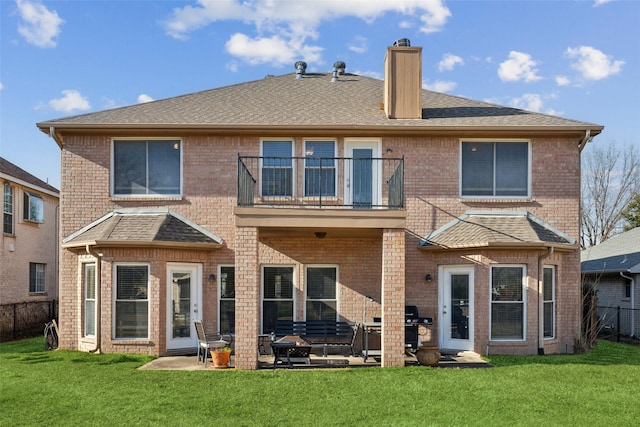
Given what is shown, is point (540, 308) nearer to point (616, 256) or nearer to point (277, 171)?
point (277, 171)

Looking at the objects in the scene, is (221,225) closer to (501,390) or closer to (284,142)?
(284,142)

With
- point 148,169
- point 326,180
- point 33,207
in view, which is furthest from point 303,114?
point 33,207

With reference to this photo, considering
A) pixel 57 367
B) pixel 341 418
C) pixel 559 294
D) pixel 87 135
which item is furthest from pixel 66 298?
pixel 559 294

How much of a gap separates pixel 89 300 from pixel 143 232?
2.44 metres

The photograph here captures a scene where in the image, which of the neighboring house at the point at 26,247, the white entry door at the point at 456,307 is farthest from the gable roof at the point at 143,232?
the neighboring house at the point at 26,247

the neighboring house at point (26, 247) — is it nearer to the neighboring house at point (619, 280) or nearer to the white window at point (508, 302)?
the white window at point (508, 302)

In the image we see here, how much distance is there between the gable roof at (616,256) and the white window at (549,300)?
6.47 metres

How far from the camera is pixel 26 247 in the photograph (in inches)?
817

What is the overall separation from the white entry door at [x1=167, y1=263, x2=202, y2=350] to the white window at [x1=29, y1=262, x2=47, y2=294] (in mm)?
10064

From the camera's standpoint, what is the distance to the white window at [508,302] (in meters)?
13.7

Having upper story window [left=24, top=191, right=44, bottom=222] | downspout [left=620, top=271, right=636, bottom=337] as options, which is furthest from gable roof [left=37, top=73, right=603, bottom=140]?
downspout [left=620, top=271, right=636, bottom=337]

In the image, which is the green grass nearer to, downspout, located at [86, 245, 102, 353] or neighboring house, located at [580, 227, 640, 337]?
downspout, located at [86, 245, 102, 353]

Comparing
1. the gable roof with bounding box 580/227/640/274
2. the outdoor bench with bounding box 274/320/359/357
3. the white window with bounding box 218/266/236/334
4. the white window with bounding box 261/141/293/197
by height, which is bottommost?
the outdoor bench with bounding box 274/320/359/357

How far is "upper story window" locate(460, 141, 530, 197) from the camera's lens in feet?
48.7
